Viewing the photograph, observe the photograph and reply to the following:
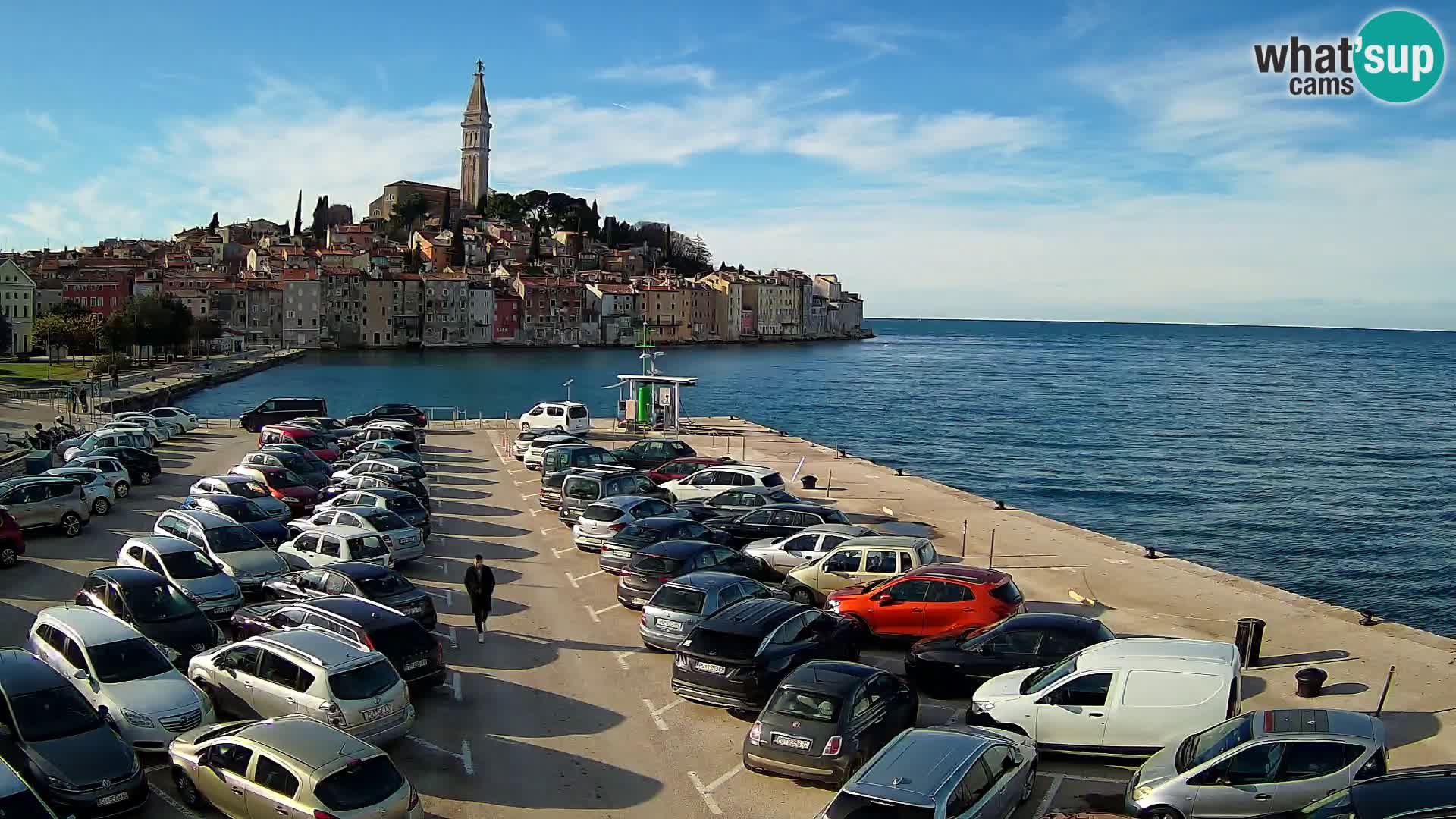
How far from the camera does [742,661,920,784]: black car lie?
10445mm

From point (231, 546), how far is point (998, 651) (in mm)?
12115

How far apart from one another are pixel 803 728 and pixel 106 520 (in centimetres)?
1980

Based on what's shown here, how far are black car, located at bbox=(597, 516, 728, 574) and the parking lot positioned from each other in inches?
17.9

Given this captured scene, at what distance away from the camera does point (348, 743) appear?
952 cm

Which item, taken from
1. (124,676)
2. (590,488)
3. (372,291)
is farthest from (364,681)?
(372,291)

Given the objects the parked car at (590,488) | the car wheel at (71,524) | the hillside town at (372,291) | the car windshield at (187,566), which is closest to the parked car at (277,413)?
the car wheel at (71,524)

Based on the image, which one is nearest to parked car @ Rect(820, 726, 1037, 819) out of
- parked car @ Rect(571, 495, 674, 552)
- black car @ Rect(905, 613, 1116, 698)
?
black car @ Rect(905, 613, 1116, 698)

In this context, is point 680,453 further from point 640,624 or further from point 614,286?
point 614,286

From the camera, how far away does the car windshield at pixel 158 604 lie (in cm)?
1391

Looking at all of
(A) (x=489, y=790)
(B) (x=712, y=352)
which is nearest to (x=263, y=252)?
(B) (x=712, y=352)

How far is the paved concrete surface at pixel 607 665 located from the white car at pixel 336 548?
1.17m

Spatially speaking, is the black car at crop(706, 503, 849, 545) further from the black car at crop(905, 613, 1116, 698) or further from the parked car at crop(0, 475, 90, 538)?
the parked car at crop(0, 475, 90, 538)

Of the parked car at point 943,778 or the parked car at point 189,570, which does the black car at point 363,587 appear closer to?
the parked car at point 189,570

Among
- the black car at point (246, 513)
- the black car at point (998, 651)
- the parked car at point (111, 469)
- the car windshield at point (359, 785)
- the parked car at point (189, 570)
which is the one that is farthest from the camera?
the parked car at point (111, 469)
